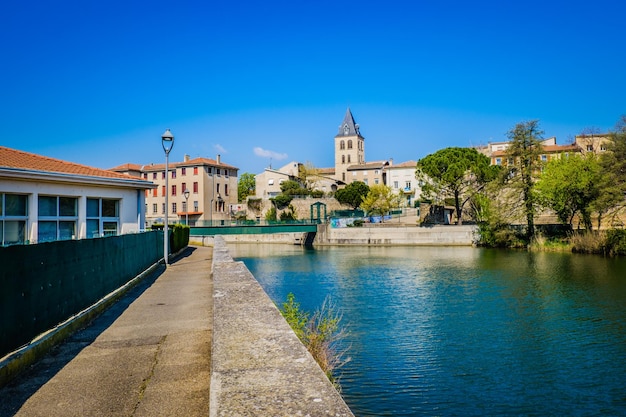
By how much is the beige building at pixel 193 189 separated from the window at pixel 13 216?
198 ft

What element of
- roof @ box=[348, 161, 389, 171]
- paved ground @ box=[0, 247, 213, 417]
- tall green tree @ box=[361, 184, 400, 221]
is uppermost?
roof @ box=[348, 161, 389, 171]

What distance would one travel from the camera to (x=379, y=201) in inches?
2729

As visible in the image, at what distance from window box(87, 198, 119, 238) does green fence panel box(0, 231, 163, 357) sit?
17.1 feet

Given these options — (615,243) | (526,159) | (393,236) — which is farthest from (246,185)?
(615,243)

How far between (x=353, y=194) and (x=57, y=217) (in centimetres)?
6387

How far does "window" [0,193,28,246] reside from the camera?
517 inches

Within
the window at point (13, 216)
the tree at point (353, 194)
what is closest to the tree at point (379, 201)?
the tree at point (353, 194)

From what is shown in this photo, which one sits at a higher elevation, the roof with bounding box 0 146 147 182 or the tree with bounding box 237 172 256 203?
the tree with bounding box 237 172 256 203

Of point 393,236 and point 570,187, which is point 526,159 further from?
point 393,236

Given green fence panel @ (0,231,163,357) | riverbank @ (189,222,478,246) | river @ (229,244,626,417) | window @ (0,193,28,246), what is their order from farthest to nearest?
riverbank @ (189,222,478,246) → window @ (0,193,28,246) → river @ (229,244,626,417) → green fence panel @ (0,231,163,357)

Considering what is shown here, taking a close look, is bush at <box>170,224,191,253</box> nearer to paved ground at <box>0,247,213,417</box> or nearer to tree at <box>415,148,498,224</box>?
paved ground at <box>0,247,213,417</box>

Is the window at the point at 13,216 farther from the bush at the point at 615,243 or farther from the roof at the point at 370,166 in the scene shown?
the roof at the point at 370,166

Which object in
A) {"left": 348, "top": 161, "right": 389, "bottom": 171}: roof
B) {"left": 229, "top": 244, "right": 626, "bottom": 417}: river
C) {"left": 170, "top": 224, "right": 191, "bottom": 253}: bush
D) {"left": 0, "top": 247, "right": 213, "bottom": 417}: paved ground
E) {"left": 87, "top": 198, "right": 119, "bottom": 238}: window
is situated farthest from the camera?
{"left": 348, "top": 161, "right": 389, "bottom": 171}: roof

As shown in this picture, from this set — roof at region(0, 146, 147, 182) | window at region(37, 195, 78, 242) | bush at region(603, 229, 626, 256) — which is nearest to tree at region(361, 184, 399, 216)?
bush at region(603, 229, 626, 256)
